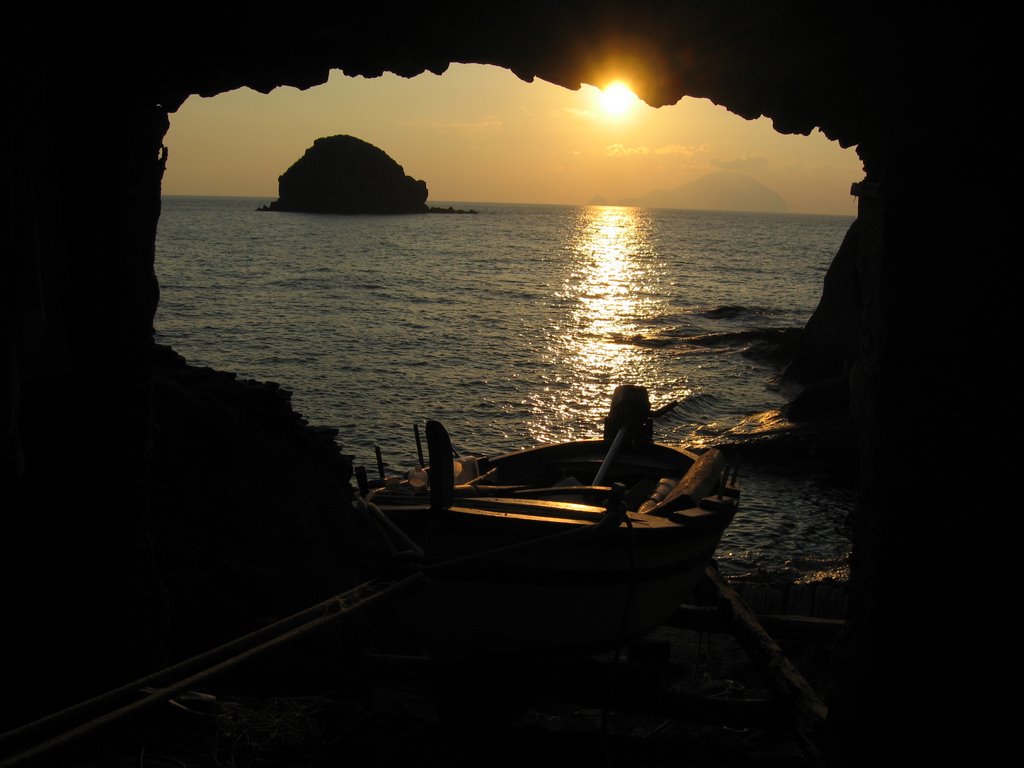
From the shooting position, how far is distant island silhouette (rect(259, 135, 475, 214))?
163m

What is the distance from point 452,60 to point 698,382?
78.1ft

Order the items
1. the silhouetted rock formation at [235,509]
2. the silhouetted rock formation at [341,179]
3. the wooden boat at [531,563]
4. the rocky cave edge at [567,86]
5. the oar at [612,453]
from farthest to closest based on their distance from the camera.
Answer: the silhouetted rock formation at [341,179]
the oar at [612,453]
the silhouetted rock formation at [235,509]
the wooden boat at [531,563]
the rocky cave edge at [567,86]

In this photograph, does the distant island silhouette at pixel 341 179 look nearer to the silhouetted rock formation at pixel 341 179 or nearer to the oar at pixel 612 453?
the silhouetted rock formation at pixel 341 179

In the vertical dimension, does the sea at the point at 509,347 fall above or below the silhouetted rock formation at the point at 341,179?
below

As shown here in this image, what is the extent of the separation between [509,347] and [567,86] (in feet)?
93.7

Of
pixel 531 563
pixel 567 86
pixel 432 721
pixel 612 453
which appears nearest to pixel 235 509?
pixel 432 721

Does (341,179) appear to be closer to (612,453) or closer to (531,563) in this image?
(612,453)

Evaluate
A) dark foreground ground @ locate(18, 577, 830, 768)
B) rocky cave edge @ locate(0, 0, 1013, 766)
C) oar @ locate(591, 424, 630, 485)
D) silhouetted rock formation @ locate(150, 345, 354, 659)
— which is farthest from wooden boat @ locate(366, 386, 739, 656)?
silhouetted rock formation @ locate(150, 345, 354, 659)

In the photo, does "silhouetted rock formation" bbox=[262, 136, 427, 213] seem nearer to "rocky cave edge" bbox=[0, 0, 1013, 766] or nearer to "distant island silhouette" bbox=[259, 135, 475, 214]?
"distant island silhouette" bbox=[259, 135, 475, 214]

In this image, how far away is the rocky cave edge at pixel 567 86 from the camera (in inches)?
157

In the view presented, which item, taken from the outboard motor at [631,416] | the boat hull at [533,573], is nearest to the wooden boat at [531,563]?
the boat hull at [533,573]

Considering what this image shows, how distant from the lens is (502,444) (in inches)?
801

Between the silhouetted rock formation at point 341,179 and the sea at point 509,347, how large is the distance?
82912mm

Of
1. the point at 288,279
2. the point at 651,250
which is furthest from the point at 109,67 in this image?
the point at 651,250
